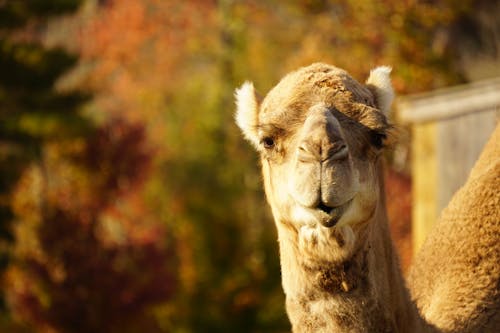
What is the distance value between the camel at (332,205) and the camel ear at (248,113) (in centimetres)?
24

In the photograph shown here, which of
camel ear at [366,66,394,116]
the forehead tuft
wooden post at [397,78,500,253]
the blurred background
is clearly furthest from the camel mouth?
the blurred background

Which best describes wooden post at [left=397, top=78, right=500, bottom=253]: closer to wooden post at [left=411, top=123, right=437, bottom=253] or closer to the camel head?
wooden post at [left=411, top=123, right=437, bottom=253]

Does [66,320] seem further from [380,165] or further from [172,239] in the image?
[380,165]

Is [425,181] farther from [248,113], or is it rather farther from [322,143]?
[322,143]

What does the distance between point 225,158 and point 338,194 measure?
1025 inches

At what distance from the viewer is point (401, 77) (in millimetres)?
20141

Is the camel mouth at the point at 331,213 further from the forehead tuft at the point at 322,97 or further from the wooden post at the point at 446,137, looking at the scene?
the wooden post at the point at 446,137

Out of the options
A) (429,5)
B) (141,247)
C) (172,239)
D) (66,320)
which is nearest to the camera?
(66,320)

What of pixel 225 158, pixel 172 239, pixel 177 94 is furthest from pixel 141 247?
pixel 177 94

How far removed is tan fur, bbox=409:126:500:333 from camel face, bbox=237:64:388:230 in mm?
955

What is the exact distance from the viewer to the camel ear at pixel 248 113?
5.14m

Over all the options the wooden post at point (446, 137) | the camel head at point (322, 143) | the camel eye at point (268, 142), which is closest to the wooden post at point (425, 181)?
the wooden post at point (446, 137)

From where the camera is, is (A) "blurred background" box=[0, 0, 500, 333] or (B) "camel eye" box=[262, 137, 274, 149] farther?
(A) "blurred background" box=[0, 0, 500, 333]

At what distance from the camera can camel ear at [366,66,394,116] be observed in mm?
4988
